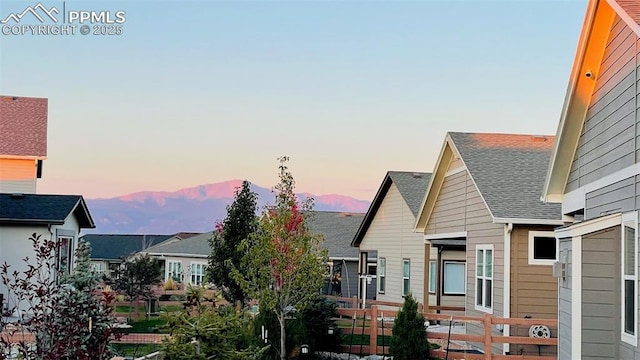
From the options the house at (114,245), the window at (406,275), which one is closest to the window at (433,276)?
the window at (406,275)

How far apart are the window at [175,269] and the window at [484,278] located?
29.7 meters

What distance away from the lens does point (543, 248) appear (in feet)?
59.0

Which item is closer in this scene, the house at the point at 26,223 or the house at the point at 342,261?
the house at the point at 26,223

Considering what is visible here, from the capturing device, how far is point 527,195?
61.0 feet

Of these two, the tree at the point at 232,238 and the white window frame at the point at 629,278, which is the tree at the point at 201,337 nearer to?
the white window frame at the point at 629,278

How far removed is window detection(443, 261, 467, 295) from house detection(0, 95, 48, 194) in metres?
14.7

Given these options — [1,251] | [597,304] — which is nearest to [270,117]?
[1,251]

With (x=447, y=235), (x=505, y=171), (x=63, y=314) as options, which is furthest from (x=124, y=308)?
(x=63, y=314)

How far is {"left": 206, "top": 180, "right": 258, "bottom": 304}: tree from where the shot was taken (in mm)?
22781

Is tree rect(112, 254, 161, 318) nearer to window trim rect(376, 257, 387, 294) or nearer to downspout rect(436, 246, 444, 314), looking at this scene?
window trim rect(376, 257, 387, 294)

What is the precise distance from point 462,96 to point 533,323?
13.5 m

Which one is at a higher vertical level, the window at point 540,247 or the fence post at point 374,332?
the window at point 540,247

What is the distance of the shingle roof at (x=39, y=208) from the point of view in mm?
23188

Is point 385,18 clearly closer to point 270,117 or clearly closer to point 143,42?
point 143,42
